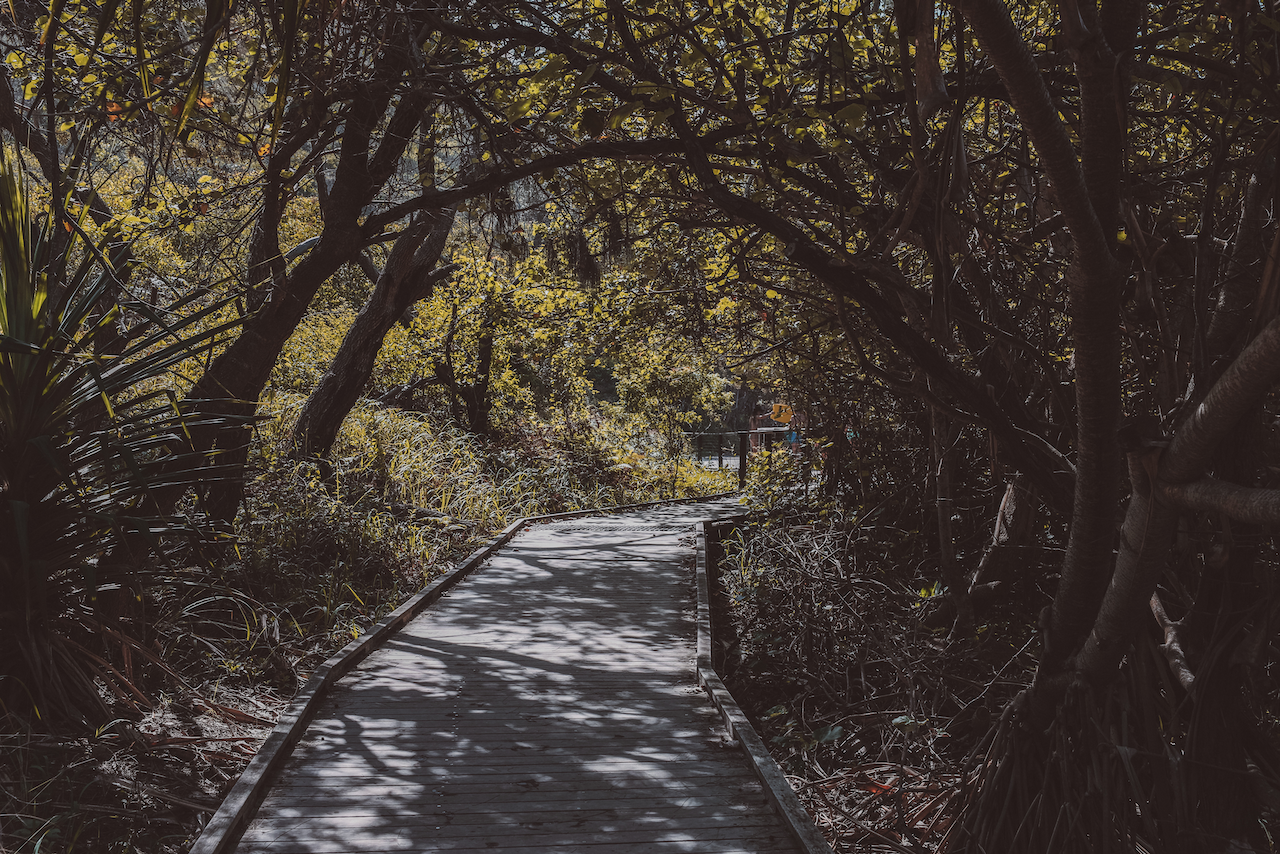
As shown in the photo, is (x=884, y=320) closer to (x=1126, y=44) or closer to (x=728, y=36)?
(x=1126, y=44)

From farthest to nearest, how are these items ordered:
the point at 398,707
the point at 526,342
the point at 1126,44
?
the point at 526,342, the point at 398,707, the point at 1126,44

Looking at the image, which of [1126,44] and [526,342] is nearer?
[1126,44]

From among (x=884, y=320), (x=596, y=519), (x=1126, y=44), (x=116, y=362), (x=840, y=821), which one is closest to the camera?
(x=1126, y=44)

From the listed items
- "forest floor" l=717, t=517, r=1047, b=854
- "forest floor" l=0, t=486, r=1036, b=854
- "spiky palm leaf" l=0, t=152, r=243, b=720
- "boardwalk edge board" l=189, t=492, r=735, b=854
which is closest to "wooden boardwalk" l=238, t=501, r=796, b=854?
"boardwalk edge board" l=189, t=492, r=735, b=854

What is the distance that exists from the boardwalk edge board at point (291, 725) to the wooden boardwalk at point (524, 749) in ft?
0.22

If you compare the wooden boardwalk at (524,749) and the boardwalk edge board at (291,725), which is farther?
Answer: the wooden boardwalk at (524,749)

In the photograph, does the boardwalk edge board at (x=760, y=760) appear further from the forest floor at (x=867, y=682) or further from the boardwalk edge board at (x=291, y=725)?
the boardwalk edge board at (x=291, y=725)

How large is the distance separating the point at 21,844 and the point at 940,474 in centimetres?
449

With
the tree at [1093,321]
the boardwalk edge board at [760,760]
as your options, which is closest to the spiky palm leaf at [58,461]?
the tree at [1093,321]

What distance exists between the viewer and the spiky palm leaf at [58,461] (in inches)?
151

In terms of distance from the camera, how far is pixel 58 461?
3568mm

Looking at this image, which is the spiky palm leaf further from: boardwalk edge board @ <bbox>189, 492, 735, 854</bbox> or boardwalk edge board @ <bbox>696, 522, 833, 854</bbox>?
boardwalk edge board @ <bbox>696, 522, 833, 854</bbox>

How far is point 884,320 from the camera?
346cm

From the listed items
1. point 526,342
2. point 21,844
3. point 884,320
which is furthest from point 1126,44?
point 526,342
